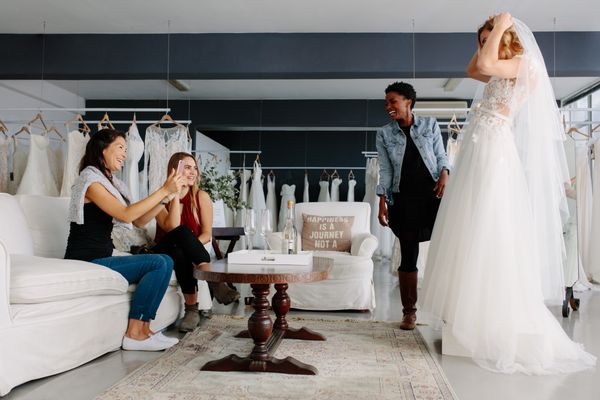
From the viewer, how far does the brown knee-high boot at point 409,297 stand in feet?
10.6

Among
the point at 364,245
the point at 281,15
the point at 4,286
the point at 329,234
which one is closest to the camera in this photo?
the point at 4,286

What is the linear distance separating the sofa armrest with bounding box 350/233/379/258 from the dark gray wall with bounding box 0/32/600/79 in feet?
6.37

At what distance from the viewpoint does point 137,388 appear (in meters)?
2.08

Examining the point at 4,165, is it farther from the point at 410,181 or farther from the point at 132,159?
the point at 410,181

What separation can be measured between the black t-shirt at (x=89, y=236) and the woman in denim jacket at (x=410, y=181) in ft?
5.35

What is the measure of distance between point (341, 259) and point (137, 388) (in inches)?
80.5

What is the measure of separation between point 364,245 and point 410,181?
2.78 ft

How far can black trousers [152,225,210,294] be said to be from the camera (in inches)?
126

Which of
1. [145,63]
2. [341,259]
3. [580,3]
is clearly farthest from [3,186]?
[580,3]

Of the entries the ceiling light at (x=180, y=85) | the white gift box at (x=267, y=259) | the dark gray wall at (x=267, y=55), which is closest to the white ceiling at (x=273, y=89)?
the ceiling light at (x=180, y=85)

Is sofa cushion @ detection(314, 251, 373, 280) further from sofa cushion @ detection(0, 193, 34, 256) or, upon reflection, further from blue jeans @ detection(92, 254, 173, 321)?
sofa cushion @ detection(0, 193, 34, 256)

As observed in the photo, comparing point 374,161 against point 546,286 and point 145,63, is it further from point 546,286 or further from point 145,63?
point 546,286

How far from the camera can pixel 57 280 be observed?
2.25 metres

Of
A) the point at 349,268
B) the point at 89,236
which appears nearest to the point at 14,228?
the point at 89,236
